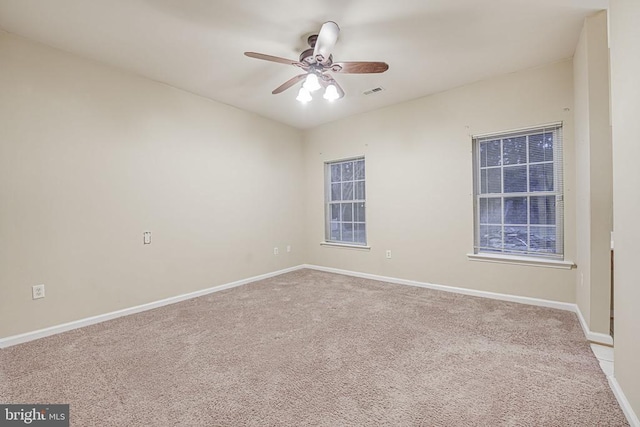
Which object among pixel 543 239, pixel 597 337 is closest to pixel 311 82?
pixel 543 239

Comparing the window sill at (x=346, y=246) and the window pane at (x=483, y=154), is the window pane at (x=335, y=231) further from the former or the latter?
the window pane at (x=483, y=154)

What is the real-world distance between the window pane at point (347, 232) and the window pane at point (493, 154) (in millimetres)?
2287

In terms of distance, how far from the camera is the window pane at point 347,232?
4.97 metres

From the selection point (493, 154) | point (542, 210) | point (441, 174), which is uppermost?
point (493, 154)

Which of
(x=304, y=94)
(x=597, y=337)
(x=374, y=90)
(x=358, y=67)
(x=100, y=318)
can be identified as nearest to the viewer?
(x=597, y=337)

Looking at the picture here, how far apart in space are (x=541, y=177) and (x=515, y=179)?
0.24 metres

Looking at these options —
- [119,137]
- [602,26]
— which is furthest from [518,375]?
[119,137]

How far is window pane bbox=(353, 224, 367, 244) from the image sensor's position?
4.80m

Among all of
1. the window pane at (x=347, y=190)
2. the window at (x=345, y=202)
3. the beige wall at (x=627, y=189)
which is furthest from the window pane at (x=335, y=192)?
the beige wall at (x=627, y=189)

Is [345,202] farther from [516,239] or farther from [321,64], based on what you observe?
[321,64]

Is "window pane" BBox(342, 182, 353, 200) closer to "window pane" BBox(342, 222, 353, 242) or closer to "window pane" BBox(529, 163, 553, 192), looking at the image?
"window pane" BBox(342, 222, 353, 242)

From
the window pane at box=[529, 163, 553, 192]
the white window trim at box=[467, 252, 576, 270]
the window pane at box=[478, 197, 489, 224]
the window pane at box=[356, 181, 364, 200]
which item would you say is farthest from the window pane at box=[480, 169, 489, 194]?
the window pane at box=[356, 181, 364, 200]

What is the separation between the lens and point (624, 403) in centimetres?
152

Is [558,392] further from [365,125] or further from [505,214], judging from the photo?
[365,125]
